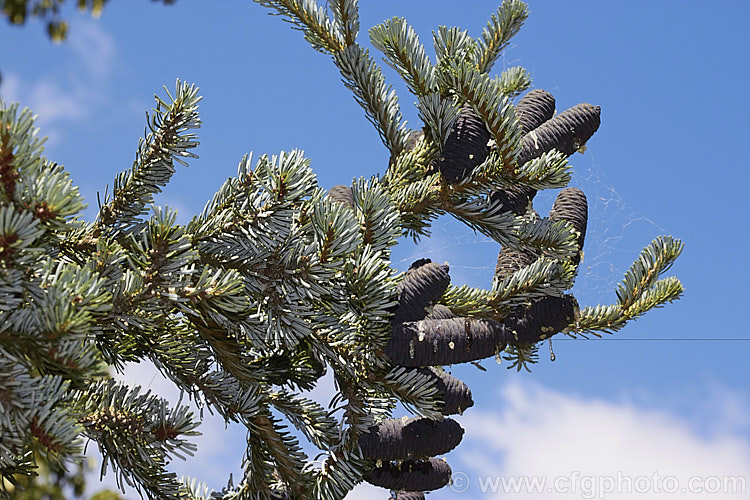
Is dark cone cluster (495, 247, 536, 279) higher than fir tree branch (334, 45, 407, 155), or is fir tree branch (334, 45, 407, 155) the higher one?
fir tree branch (334, 45, 407, 155)

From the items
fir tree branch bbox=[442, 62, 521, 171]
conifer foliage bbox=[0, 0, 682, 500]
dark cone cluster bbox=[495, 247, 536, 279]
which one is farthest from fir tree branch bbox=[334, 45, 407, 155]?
dark cone cluster bbox=[495, 247, 536, 279]

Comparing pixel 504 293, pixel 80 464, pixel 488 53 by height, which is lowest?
pixel 80 464

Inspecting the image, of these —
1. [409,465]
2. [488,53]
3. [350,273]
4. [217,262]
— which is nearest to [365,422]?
[409,465]

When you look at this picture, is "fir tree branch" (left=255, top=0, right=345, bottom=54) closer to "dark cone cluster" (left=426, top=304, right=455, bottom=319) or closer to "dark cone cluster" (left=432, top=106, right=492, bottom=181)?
"dark cone cluster" (left=432, top=106, right=492, bottom=181)

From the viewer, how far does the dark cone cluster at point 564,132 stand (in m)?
2.08

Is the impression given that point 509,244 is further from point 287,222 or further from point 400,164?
point 287,222

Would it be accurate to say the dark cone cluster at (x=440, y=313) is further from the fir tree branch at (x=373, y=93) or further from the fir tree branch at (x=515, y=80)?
the fir tree branch at (x=515, y=80)

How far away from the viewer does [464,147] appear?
6.49 feet

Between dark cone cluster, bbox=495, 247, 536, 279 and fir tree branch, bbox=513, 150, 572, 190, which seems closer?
fir tree branch, bbox=513, 150, 572, 190

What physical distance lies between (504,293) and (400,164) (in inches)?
Answer: 17.8

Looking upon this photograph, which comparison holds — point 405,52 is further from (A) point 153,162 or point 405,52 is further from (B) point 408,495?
(B) point 408,495

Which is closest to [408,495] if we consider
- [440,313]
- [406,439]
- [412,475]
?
[412,475]

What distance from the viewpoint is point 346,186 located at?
211 cm

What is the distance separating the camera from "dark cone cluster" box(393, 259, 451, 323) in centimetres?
180
